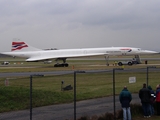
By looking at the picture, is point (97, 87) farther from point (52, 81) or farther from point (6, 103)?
point (6, 103)

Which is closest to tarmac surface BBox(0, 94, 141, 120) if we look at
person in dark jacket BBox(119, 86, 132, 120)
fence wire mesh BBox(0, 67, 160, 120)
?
fence wire mesh BBox(0, 67, 160, 120)

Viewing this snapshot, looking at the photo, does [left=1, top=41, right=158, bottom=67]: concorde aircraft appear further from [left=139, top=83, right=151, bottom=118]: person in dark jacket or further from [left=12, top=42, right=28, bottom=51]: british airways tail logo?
[left=139, top=83, right=151, bottom=118]: person in dark jacket

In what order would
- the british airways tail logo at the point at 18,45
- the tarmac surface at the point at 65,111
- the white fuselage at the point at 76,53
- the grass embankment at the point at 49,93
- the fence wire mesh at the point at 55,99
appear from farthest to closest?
the british airways tail logo at the point at 18,45
the white fuselage at the point at 76,53
the grass embankment at the point at 49,93
the fence wire mesh at the point at 55,99
the tarmac surface at the point at 65,111

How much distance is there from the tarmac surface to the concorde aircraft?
138 ft

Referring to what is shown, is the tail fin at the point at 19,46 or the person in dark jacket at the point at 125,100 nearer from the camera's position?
the person in dark jacket at the point at 125,100

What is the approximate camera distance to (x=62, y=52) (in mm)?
63094

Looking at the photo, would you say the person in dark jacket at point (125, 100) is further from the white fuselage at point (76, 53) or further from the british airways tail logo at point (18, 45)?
the british airways tail logo at point (18, 45)

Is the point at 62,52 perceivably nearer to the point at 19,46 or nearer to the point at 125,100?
the point at 19,46

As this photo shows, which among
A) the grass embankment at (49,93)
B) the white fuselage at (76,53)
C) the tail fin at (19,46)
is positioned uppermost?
the tail fin at (19,46)

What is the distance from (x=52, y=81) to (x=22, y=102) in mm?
3181

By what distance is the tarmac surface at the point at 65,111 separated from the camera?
13016mm

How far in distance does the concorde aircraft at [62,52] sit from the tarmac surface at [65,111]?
42.0 meters

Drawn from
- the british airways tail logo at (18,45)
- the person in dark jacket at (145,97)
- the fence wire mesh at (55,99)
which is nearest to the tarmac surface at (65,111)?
the fence wire mesh at (55,99)

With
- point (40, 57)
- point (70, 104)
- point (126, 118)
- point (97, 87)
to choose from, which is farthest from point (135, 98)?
point (40, 57)
